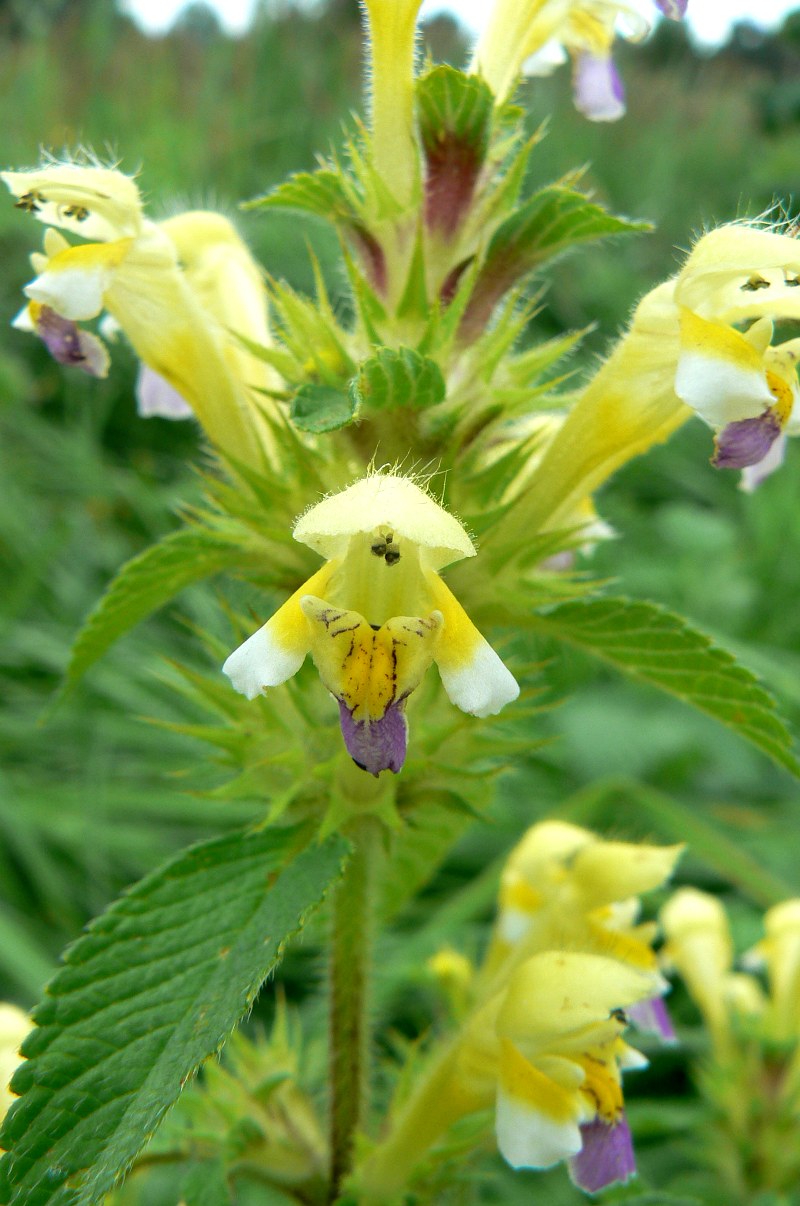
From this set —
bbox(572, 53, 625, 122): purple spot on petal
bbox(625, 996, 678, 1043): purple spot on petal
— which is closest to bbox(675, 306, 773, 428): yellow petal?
bbox(572, 53, 625, 122): purple spot on petal

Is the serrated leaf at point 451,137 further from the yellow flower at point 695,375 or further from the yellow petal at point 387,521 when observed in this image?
the yellow petal at point 387,521

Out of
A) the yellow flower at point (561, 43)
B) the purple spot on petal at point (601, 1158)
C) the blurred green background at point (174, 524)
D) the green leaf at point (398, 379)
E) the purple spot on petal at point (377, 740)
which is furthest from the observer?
the blurred green background at point (174, 524)

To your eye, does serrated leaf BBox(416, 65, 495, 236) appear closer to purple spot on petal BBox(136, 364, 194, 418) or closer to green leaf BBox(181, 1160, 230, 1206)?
purple spot on petal BBox(136, 364, 194, 418)

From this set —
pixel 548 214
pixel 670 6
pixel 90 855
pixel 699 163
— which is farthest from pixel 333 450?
pixel 699 163

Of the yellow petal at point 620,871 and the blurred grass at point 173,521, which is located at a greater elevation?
the blurred grass at point 173,521

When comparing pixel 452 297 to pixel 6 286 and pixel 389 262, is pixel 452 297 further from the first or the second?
pixel 6 286

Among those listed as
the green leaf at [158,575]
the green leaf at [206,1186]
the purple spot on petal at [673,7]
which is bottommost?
the green leaf at [206,1186]

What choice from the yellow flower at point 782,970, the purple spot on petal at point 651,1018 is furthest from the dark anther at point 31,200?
the yellow flower at point 782,970
